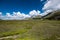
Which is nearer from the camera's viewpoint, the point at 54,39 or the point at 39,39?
the point at 54,39

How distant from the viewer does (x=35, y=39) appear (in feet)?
114

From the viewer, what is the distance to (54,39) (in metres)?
32.1

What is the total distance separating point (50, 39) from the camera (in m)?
32.3

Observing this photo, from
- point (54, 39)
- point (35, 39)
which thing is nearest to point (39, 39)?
point (35, 39)

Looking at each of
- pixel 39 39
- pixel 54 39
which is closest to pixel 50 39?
pixel 54 39

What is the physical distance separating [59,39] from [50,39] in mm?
2084

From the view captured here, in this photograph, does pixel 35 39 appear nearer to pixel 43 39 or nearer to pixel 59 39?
pixel 43 39

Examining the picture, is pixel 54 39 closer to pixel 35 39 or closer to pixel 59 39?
pixel 59 39

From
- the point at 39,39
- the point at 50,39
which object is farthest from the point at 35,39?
the point at 50,39

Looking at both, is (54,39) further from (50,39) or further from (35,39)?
(35,39)

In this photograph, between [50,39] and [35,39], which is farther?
[35,39]

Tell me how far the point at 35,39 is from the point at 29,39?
2.06m

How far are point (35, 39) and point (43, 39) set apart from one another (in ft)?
7.59

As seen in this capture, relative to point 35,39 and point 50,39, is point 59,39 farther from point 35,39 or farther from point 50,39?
point 35,39
